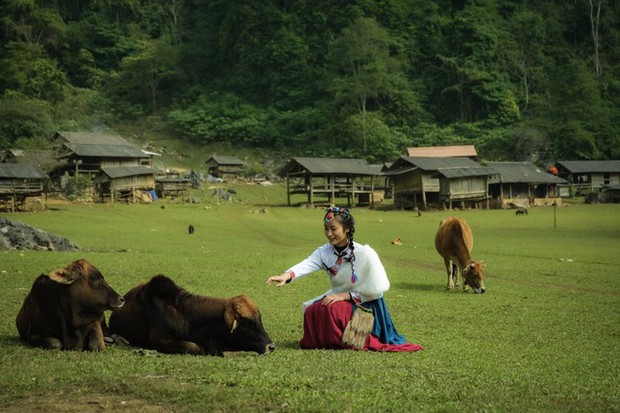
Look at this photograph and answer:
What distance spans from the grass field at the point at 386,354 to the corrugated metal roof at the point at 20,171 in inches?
942

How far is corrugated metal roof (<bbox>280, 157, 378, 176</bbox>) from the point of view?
63.9 metres

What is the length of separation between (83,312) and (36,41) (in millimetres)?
109431

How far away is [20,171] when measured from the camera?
52250 millimetres

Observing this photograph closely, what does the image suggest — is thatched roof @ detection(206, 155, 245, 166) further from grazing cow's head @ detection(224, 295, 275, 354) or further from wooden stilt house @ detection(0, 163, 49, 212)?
grazing cow's head @ detection(224, 295, 275, 354)

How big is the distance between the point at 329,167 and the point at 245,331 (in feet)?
186

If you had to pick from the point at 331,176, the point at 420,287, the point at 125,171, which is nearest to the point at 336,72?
the point at 331,176

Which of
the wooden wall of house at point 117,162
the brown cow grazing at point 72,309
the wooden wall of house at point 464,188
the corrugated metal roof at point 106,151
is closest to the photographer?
the brown cow grazing at point 72,309

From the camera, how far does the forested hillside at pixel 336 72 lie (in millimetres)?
87125

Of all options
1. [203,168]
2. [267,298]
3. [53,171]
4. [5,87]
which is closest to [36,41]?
[5,87]

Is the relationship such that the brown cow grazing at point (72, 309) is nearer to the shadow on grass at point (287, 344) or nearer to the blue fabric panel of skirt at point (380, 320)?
the shadow on grass at point (287, 344)

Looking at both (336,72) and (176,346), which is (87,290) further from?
(336,72)

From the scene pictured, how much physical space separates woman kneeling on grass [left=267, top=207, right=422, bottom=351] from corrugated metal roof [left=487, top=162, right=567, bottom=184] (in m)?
58.2

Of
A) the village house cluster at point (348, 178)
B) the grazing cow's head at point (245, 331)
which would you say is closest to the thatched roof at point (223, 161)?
the village house cluster at point (348, 178)

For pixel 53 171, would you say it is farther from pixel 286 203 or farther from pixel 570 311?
pixel 570 311
